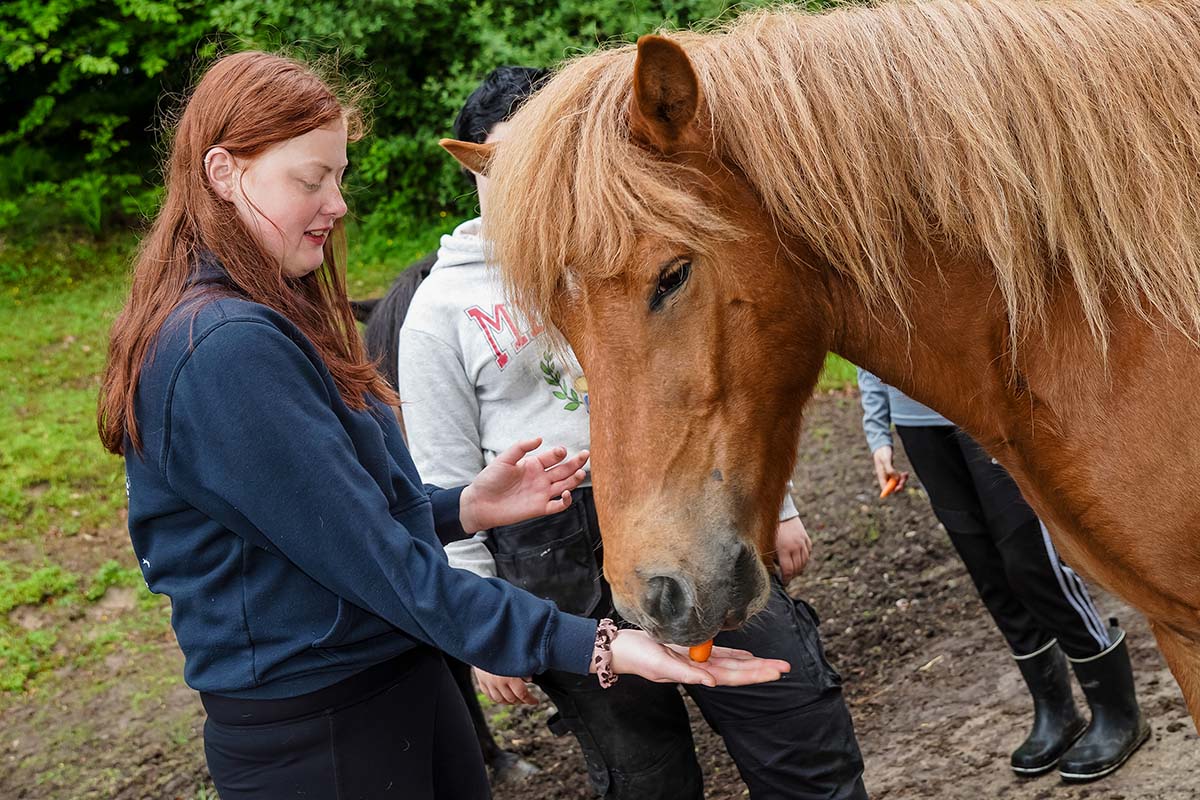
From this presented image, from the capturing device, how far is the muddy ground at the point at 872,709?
364cm

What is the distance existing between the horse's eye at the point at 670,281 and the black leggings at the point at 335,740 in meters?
0.89

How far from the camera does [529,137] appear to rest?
204 cm

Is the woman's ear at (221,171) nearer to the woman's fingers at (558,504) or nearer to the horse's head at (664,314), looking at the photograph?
the horse's head at (664,314)

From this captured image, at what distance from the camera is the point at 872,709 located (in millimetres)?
4277

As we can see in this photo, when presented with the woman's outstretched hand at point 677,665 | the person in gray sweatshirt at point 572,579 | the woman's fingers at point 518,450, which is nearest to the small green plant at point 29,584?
the person in gray sweatshirt at point 572,579

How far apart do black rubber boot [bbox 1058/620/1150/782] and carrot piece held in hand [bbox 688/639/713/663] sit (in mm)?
2048

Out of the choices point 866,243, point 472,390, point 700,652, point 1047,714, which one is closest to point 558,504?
point 472,390

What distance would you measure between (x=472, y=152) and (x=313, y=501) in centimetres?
92

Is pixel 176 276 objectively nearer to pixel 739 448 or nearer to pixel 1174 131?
pixel 739 448

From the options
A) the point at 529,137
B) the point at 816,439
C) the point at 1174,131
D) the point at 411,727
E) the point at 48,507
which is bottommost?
the point at 816,439

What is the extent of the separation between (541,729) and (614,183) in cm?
329

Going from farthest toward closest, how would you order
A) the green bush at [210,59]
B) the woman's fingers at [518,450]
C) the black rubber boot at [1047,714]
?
the green bush at [210,59] → the black rubber boot at [1047,714] → the woman's fingers at [518,450]

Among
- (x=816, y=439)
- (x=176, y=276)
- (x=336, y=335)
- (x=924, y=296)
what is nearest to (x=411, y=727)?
(x=336, y=335)

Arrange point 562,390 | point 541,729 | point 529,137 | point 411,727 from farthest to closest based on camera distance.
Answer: point 541,729 < point 562,390 < point 411,727 < point 529,137
